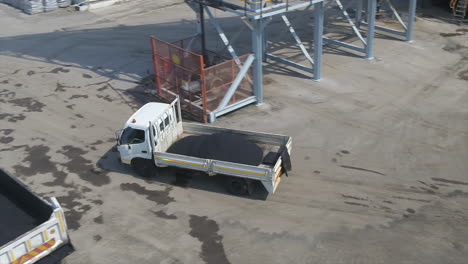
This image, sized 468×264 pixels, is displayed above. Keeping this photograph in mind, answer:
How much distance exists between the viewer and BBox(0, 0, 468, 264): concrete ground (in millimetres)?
13320

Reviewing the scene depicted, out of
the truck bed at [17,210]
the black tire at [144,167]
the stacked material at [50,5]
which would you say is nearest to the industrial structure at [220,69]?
the black tire at [144,167]

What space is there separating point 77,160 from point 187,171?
441 centimetres

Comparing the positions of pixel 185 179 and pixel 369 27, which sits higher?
pixel 369 27

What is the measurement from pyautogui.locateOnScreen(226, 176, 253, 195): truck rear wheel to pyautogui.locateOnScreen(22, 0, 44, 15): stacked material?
1014 inches

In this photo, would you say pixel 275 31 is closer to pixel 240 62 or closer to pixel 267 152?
pixel 240 62

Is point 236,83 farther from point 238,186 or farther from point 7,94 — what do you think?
point 7,94

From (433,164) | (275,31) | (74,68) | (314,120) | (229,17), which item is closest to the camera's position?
(433,164)

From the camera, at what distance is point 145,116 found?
16.3 m

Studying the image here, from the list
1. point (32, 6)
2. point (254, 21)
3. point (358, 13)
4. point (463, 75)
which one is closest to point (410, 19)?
point (358, 13)

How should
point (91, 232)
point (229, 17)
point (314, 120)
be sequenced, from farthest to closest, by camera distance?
point (229, 17) < point (314, 120) < point (91, 232)

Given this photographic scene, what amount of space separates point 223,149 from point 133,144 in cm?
292

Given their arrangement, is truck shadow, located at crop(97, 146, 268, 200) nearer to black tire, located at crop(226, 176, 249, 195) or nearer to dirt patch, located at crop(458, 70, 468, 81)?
black tire, located at crop(226, 176, 249, 195)

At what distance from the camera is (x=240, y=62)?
2053 cm

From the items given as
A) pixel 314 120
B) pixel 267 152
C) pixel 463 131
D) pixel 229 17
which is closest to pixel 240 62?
pixel 314 120
